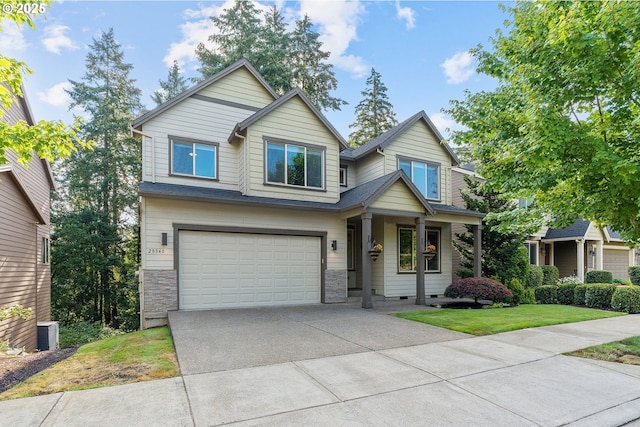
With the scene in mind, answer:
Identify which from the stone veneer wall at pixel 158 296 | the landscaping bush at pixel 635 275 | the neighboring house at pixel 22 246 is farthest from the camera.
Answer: the landscaping bush at pixel 635 275

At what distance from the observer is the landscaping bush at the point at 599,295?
11.4 meters

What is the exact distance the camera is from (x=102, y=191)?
71.9ft

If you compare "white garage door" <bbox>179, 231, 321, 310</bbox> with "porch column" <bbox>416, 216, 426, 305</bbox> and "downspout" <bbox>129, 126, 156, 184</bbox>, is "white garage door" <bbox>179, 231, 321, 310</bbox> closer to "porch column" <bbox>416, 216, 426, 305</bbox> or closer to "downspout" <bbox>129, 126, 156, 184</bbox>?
"downspout" <bbox>129, 126, 156, 184</bbox>

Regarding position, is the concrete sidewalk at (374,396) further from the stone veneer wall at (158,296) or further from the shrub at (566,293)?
the shrub at (566,293)

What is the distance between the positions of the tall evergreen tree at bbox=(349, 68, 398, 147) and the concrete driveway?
25.4 metres

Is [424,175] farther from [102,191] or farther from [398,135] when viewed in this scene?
[102,191]

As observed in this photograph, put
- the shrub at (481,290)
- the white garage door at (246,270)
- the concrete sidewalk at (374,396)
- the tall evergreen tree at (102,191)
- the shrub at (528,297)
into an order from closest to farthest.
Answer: the concrete sidewalk at (374,396) < the white garage door at (246,270) < the shrub at (481,290) < the shrub at (528,297) < the tall evergreen tree at (102,191)

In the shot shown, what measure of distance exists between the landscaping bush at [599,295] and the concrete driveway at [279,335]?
7.78 meters

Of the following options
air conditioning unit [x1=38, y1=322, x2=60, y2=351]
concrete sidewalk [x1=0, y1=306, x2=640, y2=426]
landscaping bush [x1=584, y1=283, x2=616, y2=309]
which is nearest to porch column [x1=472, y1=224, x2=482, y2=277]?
landscaping bush [x1=584, y1=283, x2=616, y2=309]

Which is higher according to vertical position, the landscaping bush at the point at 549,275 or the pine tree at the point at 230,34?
the pine tree at the point at 230,34

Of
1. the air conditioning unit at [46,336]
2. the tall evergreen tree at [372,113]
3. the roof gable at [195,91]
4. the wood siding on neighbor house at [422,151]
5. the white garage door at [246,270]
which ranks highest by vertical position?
the tall evergreen tree at [372,113]

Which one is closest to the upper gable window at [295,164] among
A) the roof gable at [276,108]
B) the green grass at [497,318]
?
the roof gable at [276,108]

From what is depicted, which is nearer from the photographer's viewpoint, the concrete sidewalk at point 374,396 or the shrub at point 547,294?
the concrete sidewalk at point 374,396

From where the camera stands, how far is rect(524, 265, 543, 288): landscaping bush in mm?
15138
